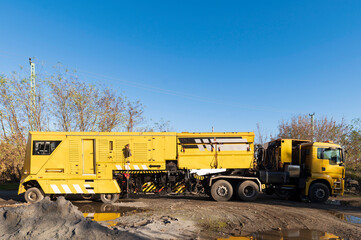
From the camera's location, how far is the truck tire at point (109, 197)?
11398mm

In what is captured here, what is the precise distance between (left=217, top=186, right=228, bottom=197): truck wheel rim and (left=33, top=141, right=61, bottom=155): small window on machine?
7.71 metres

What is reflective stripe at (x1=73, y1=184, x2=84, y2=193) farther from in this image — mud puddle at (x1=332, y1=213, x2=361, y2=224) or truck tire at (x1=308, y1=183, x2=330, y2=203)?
truck tire at (x1=308, y1=183, x2=330, y2=203)

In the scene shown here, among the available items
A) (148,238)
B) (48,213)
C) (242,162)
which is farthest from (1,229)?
(242,162)

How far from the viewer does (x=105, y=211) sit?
9664 mm

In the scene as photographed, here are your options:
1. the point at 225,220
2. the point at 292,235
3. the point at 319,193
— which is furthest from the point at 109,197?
the point at 319,193

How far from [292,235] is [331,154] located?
689cm

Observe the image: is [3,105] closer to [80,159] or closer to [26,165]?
[26,165]

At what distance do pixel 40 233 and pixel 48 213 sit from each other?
32.8 inches

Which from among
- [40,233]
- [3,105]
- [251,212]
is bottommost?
[251,212]

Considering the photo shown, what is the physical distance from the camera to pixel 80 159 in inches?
442

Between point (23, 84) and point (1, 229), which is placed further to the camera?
point (23, 84)

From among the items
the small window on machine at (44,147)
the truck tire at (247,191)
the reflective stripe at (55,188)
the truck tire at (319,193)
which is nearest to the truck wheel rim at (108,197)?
the reflective stripe at (55,188)

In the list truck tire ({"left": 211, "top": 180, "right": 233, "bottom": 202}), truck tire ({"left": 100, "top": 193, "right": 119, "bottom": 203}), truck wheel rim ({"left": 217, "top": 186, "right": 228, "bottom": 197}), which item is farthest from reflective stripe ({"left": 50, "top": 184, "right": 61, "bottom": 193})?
truck wheel rim ({"left": 217, "top": 186, "right": 228, "bottom": 197})

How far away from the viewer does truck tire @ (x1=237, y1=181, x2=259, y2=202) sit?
11.8 m
